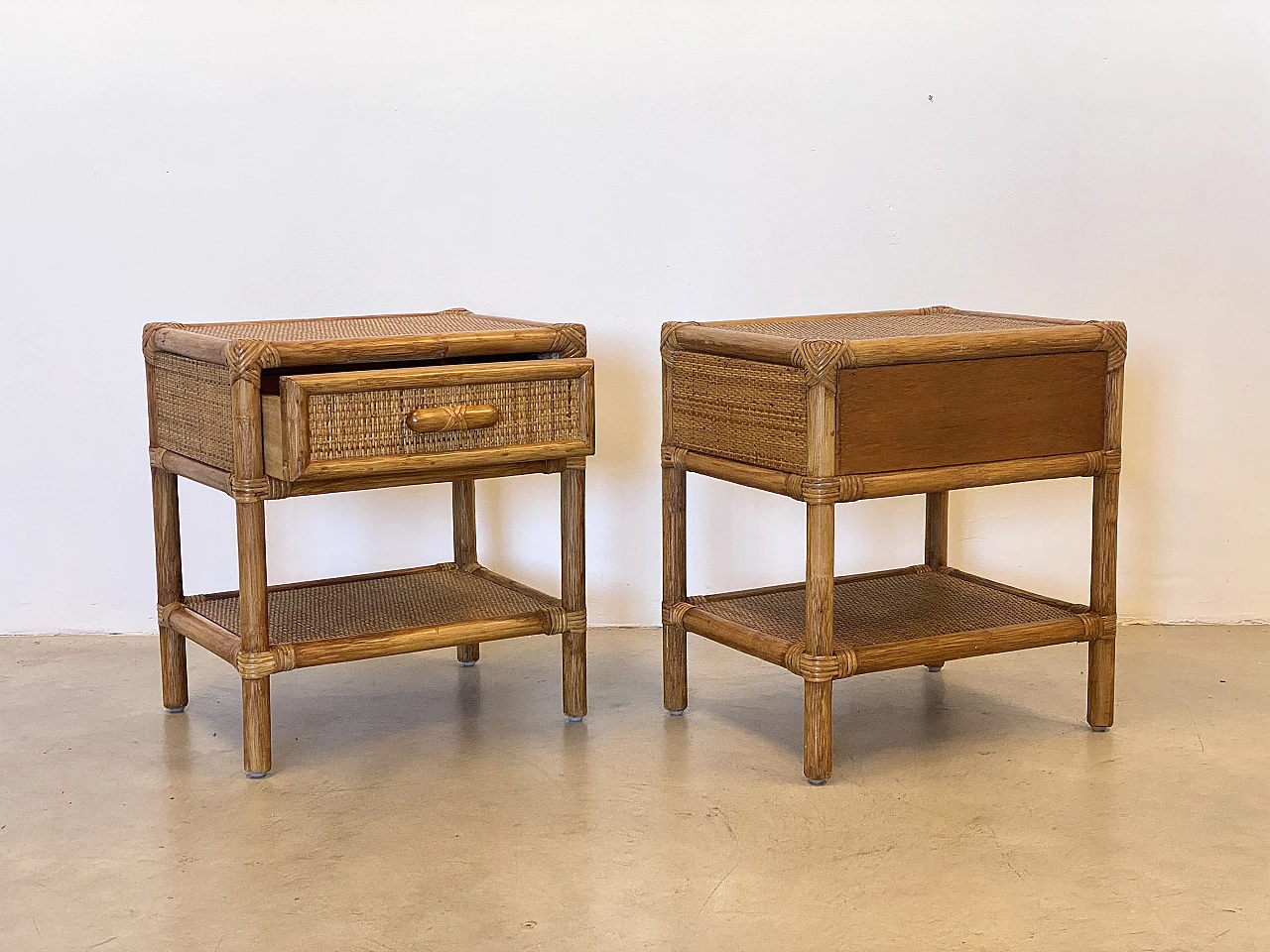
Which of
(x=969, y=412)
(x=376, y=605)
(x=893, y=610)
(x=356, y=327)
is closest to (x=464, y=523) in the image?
(x=376, y=605)

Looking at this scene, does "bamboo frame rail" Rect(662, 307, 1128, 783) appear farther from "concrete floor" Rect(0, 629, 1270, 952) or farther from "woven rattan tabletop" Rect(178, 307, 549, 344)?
"woven rattan tabletop" Rect(178, 307, 549, 344)

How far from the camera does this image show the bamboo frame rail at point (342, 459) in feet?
6.84

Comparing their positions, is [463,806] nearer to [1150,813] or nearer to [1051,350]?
[1150,813]

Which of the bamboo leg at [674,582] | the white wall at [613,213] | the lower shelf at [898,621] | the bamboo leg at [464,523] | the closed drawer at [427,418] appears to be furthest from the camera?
the white wall at [613,213]

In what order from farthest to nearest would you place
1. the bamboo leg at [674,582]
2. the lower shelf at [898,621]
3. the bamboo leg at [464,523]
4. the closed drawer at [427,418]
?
the bamboo leg at [464,523]
the bamboo leg at [674,582]
the lower shelf at [898,621]
the closed drawer at [427,418]

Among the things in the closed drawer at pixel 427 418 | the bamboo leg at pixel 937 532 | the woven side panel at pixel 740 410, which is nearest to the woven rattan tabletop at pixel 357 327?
the closed drawer at pixel 427 418

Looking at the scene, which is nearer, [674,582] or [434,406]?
[434,406]

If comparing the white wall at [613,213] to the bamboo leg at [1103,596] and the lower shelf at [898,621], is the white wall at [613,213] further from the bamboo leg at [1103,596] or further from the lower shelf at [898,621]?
the bamboo leg at [1103,596]

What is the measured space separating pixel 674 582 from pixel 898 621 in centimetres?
35

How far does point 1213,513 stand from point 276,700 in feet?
5.94

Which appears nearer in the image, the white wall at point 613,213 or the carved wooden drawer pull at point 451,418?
the carved wooden drawer pull at point 451,418

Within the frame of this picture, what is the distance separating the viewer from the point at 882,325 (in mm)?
2371

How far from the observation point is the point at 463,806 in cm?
205

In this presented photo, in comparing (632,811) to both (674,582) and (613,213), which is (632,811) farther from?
(613,213)
